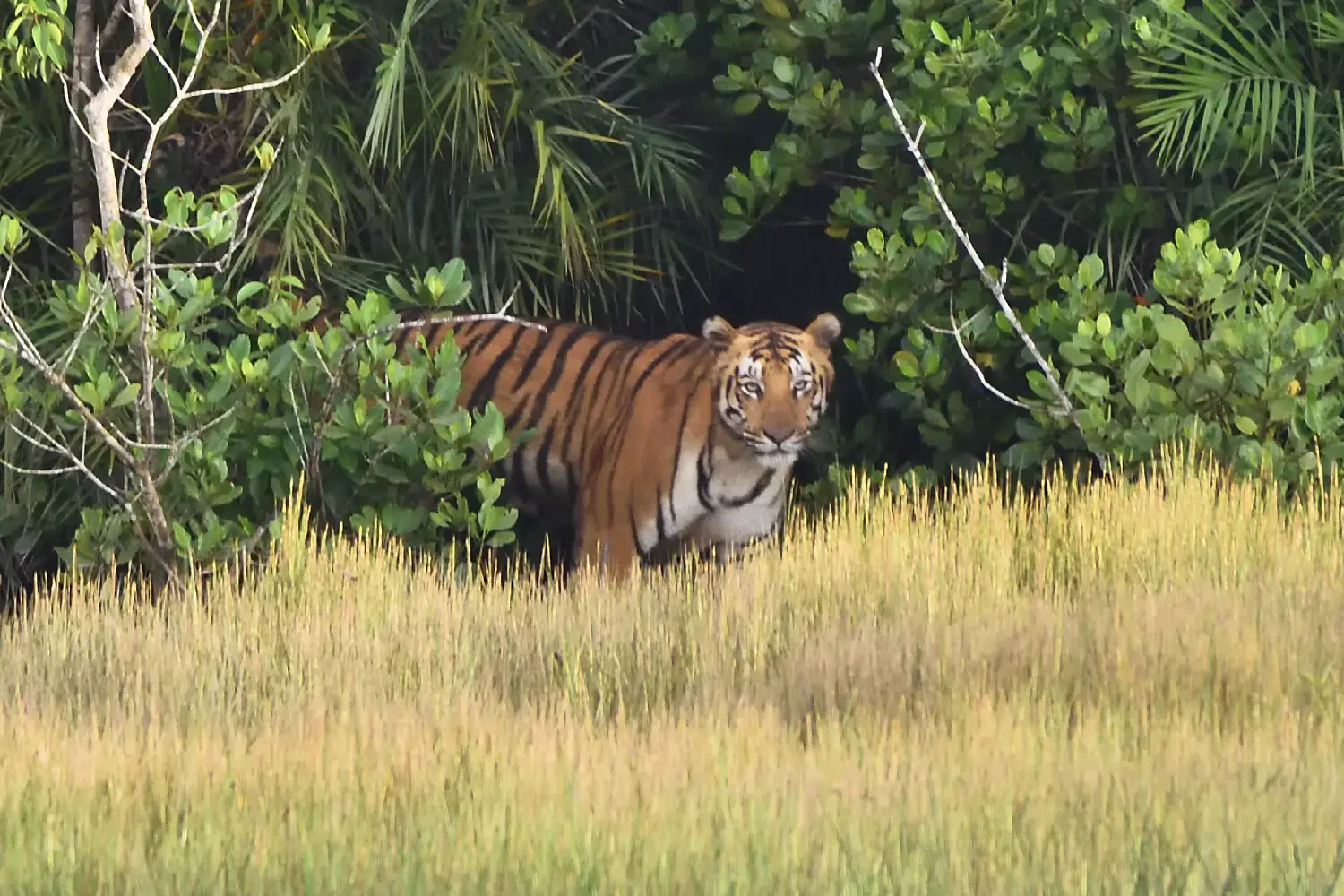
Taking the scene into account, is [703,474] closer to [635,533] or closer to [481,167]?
[635,533]

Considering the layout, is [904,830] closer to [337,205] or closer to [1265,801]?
[1265,801]

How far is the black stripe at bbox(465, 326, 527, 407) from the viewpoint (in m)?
7.14

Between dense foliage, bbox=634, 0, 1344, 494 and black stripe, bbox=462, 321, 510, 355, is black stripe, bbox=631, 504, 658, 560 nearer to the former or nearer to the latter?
black stripe, bbox=462, 321, 510, 355

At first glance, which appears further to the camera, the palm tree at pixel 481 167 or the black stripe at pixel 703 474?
the palm tree at pixel 481 167

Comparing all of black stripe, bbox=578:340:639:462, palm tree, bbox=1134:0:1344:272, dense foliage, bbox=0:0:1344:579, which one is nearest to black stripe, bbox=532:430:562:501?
black stripe, bbox=578:340:639:462

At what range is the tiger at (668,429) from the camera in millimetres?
6324

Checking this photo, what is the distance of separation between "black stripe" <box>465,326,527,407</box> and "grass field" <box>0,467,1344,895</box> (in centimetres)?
144

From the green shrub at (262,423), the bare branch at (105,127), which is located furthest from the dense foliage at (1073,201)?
the bare branch at (105,127)

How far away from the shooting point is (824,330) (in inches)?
257

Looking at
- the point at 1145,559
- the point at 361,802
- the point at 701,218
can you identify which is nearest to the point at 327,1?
the point at 701,218

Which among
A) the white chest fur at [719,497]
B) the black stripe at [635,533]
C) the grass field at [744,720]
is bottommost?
the grass field at [744,720]

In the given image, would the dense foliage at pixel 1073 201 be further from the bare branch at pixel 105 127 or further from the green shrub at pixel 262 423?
the bare branch at pixel 105 127

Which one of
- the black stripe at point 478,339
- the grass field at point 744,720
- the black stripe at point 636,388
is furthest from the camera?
the black stripe at point 478,339

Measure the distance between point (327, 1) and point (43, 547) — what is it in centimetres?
218
